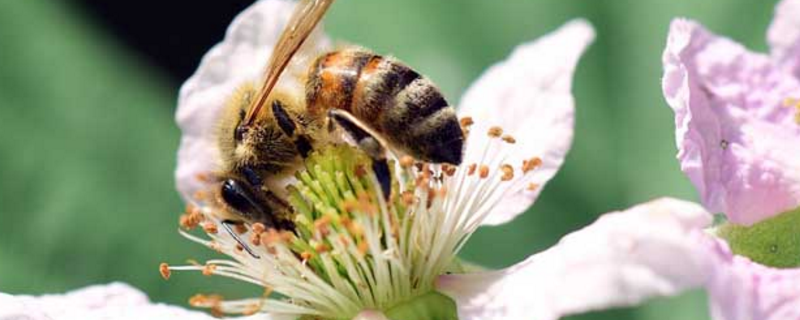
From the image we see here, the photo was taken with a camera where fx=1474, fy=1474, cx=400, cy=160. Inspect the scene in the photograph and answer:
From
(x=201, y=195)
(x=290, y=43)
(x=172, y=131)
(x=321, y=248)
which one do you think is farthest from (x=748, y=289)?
(x=172, y=131)

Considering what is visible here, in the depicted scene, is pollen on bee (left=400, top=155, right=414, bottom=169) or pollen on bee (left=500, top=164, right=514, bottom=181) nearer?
pollen on bee (left=400, top=155, right=414, bottom=169)

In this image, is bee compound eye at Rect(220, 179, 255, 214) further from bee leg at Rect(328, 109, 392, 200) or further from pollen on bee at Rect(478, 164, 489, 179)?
pollen on bee at Rect(478, 164, 489, 179)

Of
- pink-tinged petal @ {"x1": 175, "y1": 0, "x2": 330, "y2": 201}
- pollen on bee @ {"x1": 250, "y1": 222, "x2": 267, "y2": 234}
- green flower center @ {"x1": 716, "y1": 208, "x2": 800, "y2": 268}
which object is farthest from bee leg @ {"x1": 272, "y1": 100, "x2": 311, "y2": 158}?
green flower center @ {"x1": 716, "y1": 208, "x2": 800, "y2": 268}

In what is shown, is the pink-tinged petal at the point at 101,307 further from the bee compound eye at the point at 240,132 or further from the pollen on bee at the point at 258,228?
the bee compound eye at the point at 240,132

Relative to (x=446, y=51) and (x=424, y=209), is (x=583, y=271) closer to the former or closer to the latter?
(x=424, y=209)

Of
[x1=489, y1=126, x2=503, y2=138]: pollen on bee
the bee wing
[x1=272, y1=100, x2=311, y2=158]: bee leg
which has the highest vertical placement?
the bee wing

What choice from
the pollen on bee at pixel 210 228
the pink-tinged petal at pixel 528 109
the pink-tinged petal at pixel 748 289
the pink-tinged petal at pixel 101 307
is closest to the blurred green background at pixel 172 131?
the pink-tinged petal at pixel 528 109

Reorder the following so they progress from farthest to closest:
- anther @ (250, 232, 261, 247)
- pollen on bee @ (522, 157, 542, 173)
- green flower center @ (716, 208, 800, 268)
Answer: pollen on bee @ (522, 157, 542, 173), anther @ (250, 232, 261, 247), green flower center @ (716, 208, 800, 268)

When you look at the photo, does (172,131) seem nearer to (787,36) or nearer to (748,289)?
(787,36)
